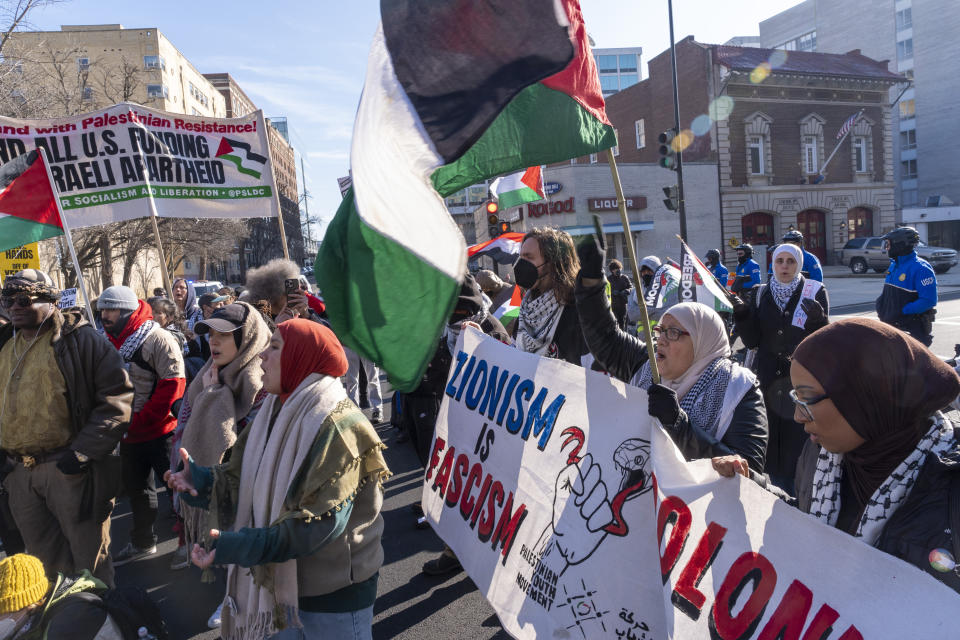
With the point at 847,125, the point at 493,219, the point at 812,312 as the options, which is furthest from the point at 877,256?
A: the point at 812,312

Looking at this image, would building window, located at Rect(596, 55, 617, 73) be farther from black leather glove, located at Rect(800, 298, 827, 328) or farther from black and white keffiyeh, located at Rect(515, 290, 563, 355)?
black and white keffiyeh, located at Rect(515, 290, 563, 355)

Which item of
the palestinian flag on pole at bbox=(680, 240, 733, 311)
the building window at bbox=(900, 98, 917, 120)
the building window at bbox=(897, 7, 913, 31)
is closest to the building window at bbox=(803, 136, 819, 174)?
the building window at bbox=(900, 98, 917, 120)

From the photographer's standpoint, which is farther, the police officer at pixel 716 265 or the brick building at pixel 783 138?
the brick building at pixel 783 138

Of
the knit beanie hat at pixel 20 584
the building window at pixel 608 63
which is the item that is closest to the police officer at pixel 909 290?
the knit beanie hat at pixel 20 584

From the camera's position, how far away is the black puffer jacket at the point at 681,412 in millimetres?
2086

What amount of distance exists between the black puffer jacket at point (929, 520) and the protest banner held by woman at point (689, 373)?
617mm

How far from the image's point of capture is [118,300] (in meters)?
4.69

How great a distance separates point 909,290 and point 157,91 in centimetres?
5638

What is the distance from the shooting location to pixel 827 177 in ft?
111

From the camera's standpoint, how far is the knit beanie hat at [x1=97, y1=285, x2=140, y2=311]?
4.68m

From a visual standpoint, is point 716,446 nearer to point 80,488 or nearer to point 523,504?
point 523,504

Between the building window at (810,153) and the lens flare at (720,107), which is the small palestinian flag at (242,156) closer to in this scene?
the lens flare at (720,107)

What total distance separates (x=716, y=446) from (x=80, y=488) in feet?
11.5

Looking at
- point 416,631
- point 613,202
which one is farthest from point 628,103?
point 416,631
